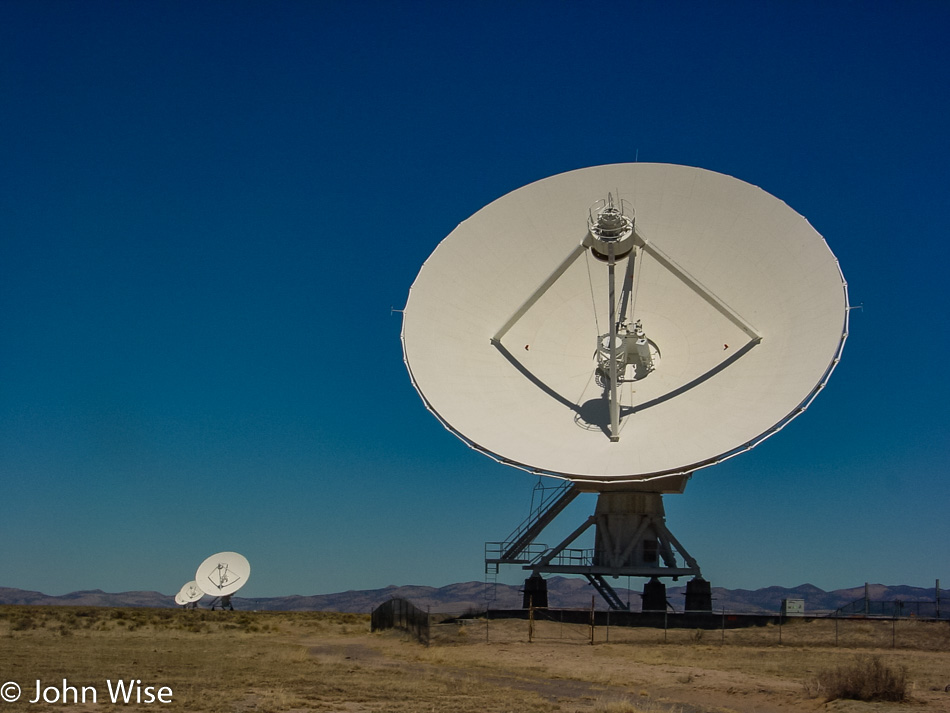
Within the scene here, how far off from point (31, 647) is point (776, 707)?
20222 mm

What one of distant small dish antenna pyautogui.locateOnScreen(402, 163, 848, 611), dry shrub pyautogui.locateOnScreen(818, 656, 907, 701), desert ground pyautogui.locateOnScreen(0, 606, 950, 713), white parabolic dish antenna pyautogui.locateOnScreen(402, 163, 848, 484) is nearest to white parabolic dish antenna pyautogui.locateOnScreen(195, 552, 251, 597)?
desert ground pyautogui.locateOnScreen(0, 606, 950, 713)

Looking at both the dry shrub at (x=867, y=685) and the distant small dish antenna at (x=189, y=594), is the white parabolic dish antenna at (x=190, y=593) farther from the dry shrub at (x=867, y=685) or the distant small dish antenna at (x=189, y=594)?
the dry shrub at (x=867, y=685)

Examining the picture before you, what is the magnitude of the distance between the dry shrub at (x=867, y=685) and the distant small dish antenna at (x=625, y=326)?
10.2m

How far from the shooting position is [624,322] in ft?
111

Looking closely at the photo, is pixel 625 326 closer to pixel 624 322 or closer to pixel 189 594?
pixel 624 322

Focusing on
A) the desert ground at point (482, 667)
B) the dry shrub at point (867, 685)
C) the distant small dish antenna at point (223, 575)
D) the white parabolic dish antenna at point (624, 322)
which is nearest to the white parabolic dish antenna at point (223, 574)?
the distant small dish antenna at point (223, 575)

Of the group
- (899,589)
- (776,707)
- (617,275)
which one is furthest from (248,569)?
(899,589)

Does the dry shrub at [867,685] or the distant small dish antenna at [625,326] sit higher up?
the distant small dish antenna at [625,326]

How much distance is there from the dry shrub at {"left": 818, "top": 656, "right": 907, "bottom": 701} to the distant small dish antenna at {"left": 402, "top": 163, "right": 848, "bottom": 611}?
403 inches

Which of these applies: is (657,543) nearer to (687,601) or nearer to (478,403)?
(687,601)

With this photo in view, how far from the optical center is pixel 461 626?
108 ft

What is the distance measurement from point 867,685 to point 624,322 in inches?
686

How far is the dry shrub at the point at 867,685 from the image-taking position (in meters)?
17.9

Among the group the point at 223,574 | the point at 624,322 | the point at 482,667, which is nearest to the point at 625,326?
the point at 624,322
